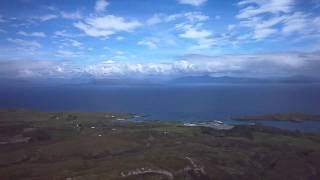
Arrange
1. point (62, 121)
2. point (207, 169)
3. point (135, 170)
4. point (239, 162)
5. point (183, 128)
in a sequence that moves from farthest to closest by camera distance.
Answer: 1. point (62, 121)
2. point (183, 128)
3. point (239, 162)
4. point (207, 169)
5. point (135, 170)

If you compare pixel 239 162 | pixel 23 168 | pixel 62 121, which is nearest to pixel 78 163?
pixel 23 168

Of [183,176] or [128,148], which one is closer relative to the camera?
[183,176]

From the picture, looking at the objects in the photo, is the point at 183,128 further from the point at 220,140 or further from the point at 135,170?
the point at 135,170

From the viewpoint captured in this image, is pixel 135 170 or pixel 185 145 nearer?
pixel 135 170

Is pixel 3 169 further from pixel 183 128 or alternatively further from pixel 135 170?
pixel 183 128

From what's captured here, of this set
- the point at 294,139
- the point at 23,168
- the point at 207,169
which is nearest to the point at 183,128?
the point at 294,139

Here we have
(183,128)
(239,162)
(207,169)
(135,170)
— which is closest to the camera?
(135,170)
